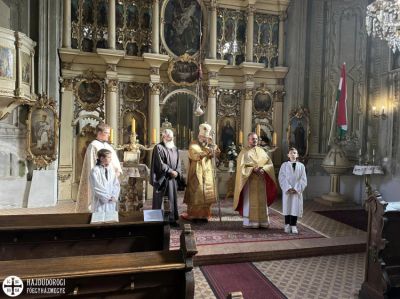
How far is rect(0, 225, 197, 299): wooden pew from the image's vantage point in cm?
229

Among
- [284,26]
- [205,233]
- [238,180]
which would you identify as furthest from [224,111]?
[205,233]

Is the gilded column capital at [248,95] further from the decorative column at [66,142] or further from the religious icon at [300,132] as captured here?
the decorative column at [66,142]

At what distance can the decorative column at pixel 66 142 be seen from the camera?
9.52m

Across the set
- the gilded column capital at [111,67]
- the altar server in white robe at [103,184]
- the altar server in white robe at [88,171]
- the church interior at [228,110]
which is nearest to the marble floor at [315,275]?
the church interior at [228,110]

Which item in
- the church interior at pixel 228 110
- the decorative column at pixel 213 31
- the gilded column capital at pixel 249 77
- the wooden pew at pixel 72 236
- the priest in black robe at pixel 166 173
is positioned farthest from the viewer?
the gilded column capital at pixel 249 77

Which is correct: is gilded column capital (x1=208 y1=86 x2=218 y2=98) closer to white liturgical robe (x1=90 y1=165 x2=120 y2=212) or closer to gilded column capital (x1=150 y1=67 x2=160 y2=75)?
gilded column capital (x1=150 y1=67 x2=160 y2=75)

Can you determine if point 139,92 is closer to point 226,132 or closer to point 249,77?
point 226,132

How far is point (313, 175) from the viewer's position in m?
10.9

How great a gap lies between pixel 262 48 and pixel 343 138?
4224 millimetres

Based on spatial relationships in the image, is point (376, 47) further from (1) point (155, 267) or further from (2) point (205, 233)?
(1) point (155, 267)

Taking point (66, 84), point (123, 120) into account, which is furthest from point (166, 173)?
point (66, 84)

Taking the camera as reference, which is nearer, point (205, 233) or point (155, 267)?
point (155, 267)

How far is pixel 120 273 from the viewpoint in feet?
7.76

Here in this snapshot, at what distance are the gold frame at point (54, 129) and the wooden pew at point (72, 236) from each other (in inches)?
216
